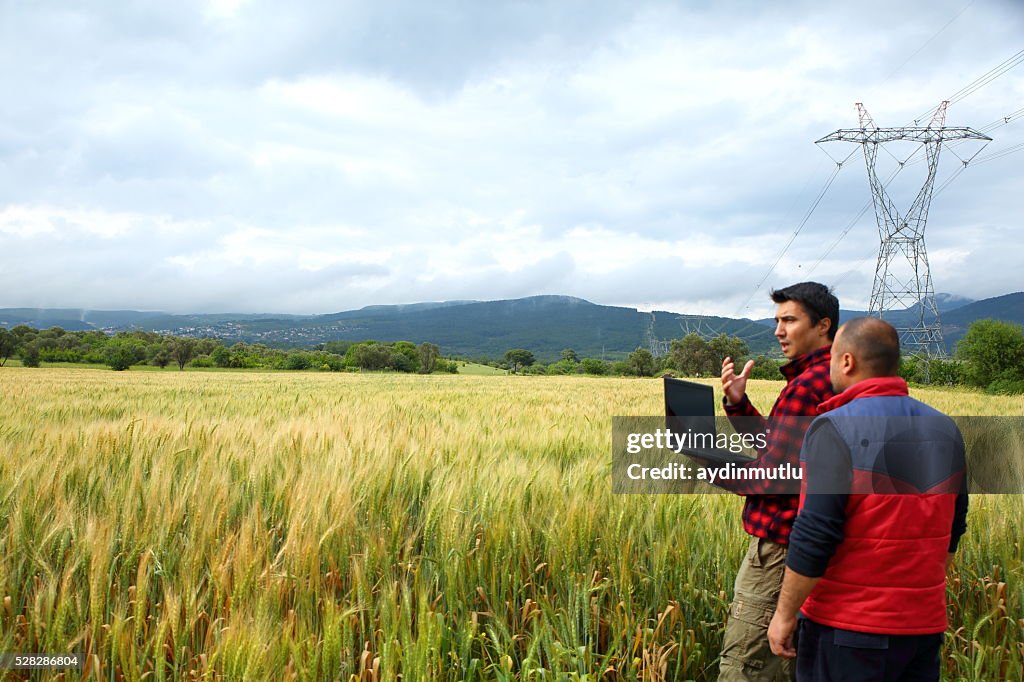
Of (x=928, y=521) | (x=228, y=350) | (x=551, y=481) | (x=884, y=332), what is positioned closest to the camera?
(x=928, y=521)

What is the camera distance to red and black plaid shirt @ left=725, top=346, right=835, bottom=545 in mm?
1854

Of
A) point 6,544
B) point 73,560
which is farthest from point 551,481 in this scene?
point 6,544

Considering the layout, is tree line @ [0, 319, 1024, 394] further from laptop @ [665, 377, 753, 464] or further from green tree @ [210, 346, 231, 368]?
laptop @ [665, 377, 753, 464]

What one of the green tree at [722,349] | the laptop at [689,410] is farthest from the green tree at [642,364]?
the laptop at [689,410]

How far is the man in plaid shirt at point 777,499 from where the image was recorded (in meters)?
1.85

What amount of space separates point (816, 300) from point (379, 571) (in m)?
2.11

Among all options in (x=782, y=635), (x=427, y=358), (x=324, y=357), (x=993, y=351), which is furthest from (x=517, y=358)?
(x=782, y=635)

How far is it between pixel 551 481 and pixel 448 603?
1.11 meters

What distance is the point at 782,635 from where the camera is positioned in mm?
1610

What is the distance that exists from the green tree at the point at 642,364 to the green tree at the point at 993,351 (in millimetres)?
36850

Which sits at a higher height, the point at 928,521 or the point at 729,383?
the point at 729,383

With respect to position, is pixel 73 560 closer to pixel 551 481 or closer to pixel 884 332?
pixel 551 481

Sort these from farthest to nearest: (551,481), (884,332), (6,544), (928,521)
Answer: (551,481), (6,544), (884,332), (928,521)

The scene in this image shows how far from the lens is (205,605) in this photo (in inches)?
83.7
